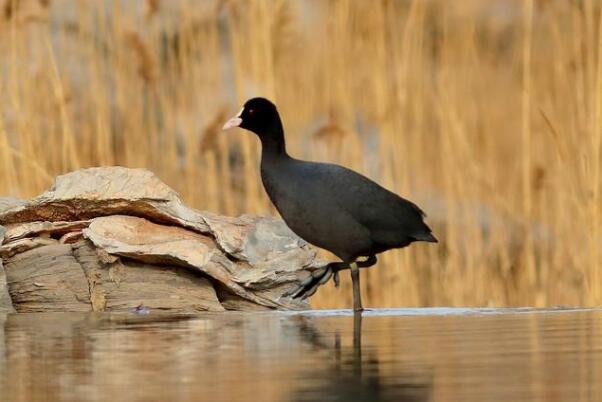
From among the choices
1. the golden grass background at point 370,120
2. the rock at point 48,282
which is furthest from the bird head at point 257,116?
the rock at point 48,282

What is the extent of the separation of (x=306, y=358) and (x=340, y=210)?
88.0 inches

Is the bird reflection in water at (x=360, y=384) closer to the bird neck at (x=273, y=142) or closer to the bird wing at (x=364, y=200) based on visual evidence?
the bird wing at (x=364, y=200)

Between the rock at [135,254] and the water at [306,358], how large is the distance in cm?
57

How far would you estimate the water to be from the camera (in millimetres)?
2389

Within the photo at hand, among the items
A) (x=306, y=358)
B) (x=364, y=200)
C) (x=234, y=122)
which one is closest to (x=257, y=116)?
(x=234, y=122)

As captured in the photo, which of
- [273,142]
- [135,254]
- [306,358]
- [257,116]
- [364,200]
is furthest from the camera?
[257,116]

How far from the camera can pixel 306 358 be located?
3117mm

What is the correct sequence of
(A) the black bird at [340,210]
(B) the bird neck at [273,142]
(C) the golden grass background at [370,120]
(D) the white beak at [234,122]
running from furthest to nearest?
(C) the golden grass background at [370,120], (D) the white beak at [234,122], (B) the bird neck at [273,142], (A) the black bird at [340,210]

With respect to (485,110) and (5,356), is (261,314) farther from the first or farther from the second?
(485,110)

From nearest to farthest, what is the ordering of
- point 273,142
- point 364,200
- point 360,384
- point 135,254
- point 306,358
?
point 360,384, point 306,358, point 135,254, point 364,200, point 273,142

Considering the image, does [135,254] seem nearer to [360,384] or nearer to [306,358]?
[306,358]

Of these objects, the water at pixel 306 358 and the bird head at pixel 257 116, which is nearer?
the water at pixel 306 358

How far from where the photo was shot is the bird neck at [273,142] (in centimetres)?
560

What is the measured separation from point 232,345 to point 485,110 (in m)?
4.44
